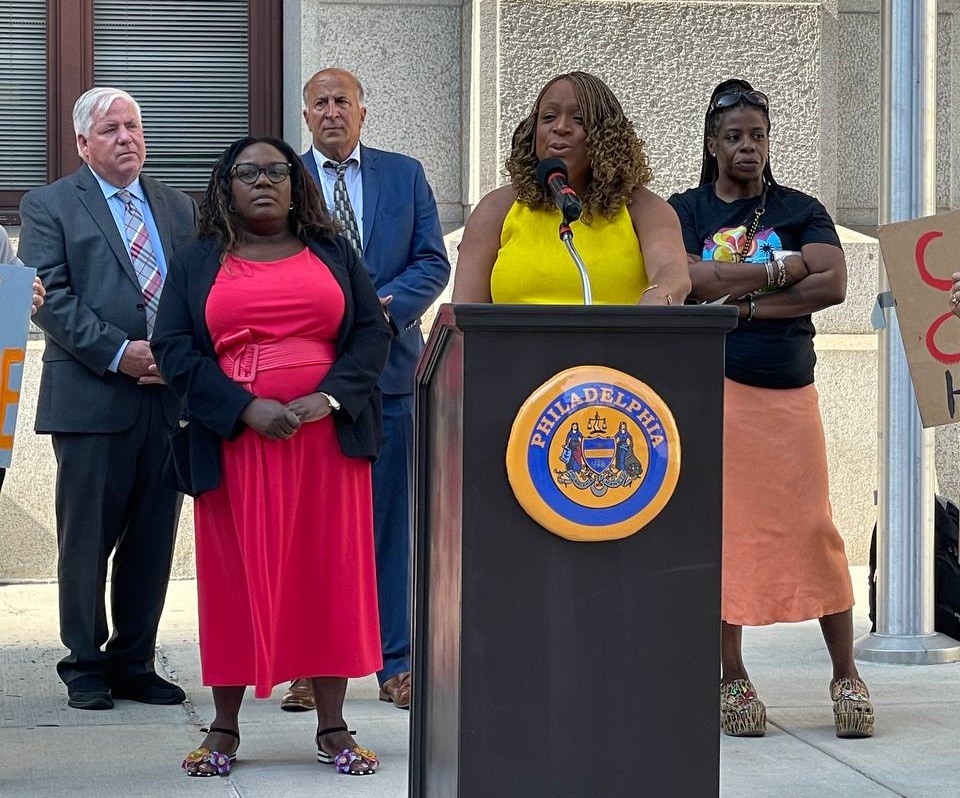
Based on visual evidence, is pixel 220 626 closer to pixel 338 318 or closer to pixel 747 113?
pixel 338 318

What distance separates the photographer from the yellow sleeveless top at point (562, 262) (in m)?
4.02

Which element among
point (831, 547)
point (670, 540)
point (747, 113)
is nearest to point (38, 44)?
point (747, 113)

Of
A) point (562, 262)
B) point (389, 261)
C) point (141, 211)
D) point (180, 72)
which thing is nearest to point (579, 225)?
point (562, 262)

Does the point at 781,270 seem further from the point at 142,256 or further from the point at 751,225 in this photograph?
the point at 142,256

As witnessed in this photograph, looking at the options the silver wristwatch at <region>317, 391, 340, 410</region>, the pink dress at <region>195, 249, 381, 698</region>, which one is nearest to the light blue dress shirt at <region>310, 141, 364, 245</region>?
the pink dress at <region>195, 249, 381, 698</region>

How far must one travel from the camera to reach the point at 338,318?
192 inches

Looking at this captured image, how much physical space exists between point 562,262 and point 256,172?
4.05 feet

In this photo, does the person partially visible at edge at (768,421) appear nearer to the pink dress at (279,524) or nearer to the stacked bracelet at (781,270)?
the stacked bracelet at (781,270)

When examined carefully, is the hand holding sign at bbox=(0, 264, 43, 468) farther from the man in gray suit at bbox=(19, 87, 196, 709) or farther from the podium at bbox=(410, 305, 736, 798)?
the podium at bbox=(410, 305, 736, 798)

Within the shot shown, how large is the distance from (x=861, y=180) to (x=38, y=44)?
4.57 m

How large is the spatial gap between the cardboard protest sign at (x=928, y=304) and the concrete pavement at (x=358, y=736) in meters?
1.09

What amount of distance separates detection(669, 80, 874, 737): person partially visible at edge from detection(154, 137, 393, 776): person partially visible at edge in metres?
1.21

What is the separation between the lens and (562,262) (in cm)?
403

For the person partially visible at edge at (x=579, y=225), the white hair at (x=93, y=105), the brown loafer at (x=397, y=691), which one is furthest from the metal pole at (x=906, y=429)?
the white hair at (x=93, y=105)
